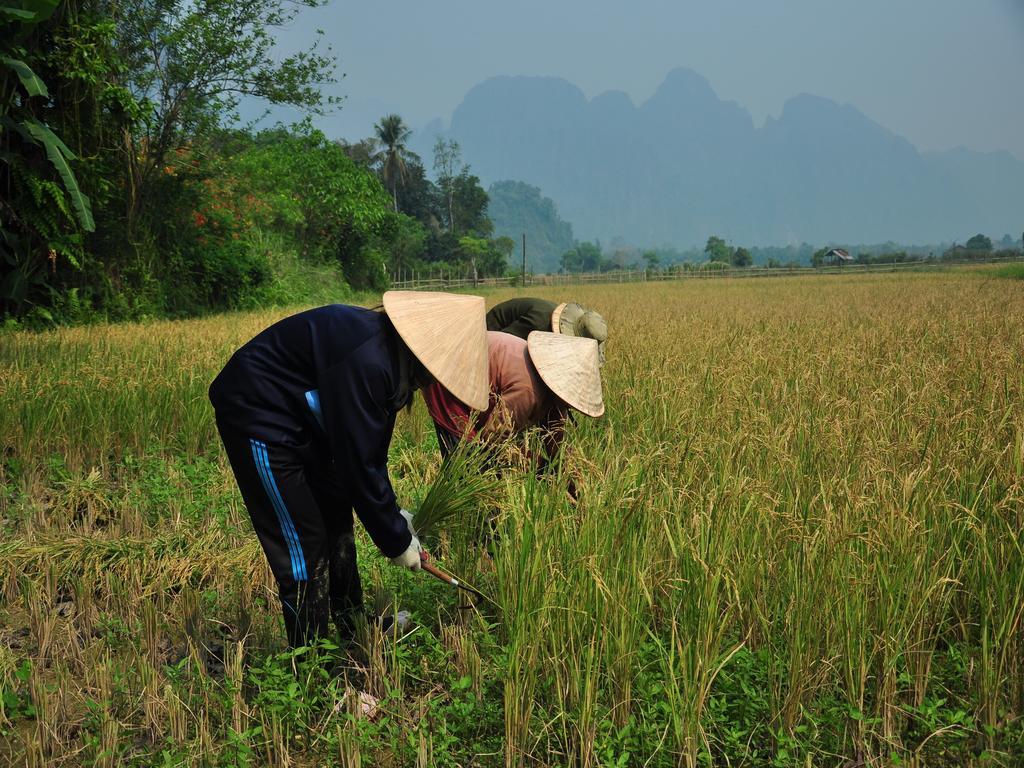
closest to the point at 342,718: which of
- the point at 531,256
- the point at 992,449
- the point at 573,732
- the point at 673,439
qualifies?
the point at 573,732

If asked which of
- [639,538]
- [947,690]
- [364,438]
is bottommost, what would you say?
[947,690]

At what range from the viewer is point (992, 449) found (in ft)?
9.80

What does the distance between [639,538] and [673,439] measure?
1.49 metres

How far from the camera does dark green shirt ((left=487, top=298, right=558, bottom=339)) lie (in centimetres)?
477

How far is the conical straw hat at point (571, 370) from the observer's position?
2977mm

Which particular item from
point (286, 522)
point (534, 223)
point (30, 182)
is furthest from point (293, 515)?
point (534, 223)

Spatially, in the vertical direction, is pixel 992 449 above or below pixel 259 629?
above

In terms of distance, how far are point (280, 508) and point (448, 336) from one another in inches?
26.8

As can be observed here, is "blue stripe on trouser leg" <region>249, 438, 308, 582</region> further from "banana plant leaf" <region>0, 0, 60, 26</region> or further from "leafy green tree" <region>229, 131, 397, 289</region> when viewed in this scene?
"leafy green tree" <region>229, 131, 397, 289</region>

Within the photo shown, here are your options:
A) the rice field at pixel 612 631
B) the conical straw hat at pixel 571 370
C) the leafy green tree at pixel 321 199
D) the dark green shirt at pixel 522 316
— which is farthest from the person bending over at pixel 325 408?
the leafy green tree at pixel 321 199

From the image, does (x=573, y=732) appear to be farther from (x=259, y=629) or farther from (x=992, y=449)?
(x=992, y=449)

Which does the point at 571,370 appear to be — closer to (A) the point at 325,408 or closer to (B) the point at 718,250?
(A) the point at 325,408

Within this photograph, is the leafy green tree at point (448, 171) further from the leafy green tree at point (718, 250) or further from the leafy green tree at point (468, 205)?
the leafy green tree at point (718, 250)

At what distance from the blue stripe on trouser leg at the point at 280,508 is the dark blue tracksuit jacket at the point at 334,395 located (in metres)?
0.05
